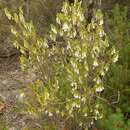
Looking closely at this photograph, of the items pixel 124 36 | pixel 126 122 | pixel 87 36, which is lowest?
pixel 126 122

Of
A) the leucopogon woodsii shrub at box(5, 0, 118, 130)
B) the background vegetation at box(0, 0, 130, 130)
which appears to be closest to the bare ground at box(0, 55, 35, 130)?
the background vegetation at box(0, 0, 130, 130)

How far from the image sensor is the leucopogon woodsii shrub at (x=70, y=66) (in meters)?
3.83

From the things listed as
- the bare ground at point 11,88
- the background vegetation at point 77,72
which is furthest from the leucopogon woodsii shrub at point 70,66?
the bare ground at point 11,88

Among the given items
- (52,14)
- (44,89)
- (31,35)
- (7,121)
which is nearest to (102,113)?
(44,89)

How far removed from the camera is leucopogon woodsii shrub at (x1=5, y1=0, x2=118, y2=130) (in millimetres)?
3834

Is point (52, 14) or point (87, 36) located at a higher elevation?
point (52, 14)

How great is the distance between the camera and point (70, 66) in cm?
389

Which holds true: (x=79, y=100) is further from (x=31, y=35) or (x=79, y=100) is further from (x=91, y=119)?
(x=31, y=35)

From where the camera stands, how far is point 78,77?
12.7 ft

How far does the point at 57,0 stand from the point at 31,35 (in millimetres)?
2680

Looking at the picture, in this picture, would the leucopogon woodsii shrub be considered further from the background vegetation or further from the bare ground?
the bare ground

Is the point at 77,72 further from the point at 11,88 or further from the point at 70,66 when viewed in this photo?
the point at 11,88

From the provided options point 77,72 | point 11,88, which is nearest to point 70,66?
point 77,72

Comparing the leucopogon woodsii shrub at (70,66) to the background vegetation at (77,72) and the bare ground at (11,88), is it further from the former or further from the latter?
the bare ground at (11,88)
